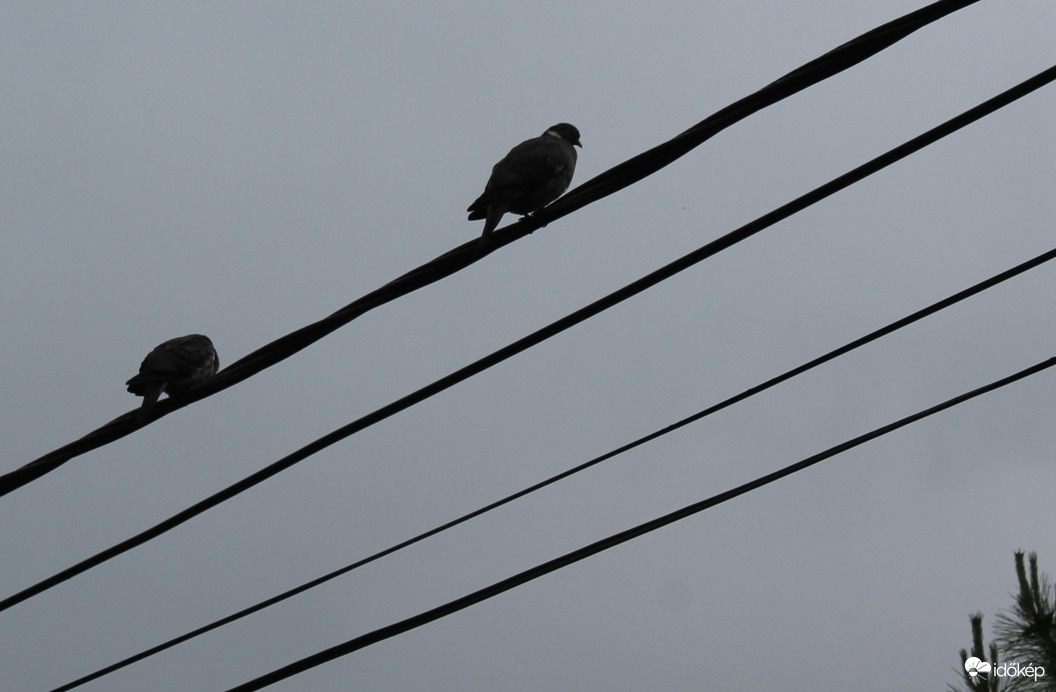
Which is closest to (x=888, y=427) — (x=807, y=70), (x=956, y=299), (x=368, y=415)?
(x=956, y=299)

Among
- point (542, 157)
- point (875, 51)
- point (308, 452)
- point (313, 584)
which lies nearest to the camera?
point (875, 51)

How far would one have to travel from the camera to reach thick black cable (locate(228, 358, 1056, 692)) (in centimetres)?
305

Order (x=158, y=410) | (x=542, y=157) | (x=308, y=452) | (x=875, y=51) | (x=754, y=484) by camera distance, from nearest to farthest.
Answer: (x=875, y=51), (x=754, y=484), (x=308, y=452), (x=158, y=410), (x=542, y=157)

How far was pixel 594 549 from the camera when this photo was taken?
Answer: 10.5 feet

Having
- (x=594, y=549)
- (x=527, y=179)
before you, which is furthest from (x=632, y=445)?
(x=527, y=179)

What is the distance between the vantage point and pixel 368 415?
3.32 metres

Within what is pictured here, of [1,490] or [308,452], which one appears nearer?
[308,452]

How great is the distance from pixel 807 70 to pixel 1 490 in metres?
2.97

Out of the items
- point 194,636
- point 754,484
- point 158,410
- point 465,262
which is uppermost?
point 465,262

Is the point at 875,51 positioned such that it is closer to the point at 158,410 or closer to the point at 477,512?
the point at 477,512

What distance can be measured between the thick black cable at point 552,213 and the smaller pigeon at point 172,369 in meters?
1.95

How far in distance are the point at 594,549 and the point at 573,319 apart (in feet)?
2.22

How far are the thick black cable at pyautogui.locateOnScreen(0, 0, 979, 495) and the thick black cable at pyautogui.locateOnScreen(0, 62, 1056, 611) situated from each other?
27 cm

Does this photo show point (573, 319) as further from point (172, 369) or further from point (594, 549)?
point (172, 369)
